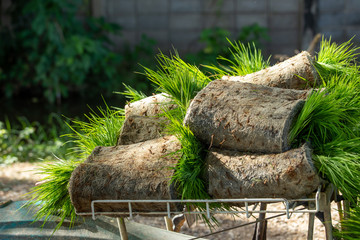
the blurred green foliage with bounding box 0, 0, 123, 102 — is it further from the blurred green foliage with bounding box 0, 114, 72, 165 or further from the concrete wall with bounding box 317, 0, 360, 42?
the concrete wall with bounding box 317, 0, 360, 42

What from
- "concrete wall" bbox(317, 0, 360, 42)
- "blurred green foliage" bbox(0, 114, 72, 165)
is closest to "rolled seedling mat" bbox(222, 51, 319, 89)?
"blurred green foliage" bbox(0, 114, 72, 165)

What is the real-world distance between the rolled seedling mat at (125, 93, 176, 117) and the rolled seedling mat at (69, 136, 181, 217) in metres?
0.17

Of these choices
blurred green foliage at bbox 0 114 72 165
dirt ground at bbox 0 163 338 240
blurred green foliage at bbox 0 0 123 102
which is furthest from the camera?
blurred green foliage at bbox 0 0 123 102

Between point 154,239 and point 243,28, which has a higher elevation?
point 243,28

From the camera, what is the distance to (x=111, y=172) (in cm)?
145

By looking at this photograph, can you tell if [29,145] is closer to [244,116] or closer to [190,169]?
[190,169]

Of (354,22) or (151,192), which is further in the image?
(354,22)

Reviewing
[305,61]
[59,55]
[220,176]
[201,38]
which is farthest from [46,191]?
[201,38]

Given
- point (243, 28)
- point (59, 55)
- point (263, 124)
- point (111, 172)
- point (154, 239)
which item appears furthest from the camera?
point (243, 28)

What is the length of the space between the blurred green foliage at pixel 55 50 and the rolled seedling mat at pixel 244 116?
16.4 feet

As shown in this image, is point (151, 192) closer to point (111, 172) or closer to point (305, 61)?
point (111, 172)

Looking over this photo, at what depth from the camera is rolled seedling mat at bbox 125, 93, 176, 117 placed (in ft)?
5.41

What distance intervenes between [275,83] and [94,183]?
63cm

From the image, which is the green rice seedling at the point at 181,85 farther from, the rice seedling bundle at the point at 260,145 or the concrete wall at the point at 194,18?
the concrete wall at the point at 194,18
